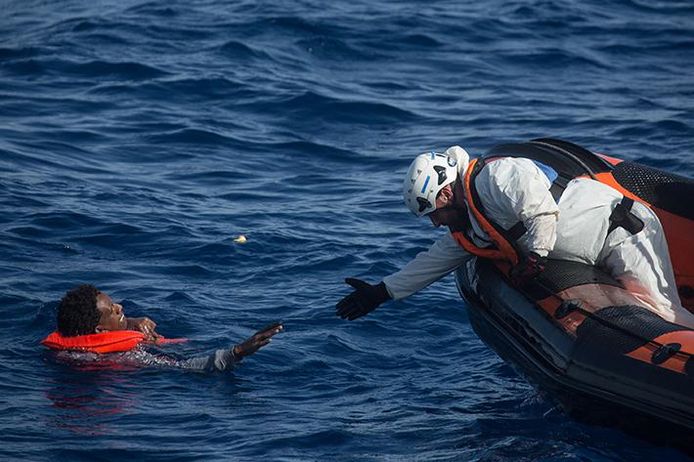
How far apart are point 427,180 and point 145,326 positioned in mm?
2589

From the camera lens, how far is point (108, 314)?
8.62m

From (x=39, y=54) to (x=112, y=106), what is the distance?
2480 mm

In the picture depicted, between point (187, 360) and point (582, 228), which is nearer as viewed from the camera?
point (582, 228)

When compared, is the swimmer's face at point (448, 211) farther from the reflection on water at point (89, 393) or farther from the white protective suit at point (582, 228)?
the reflection on water at point (89, 393)

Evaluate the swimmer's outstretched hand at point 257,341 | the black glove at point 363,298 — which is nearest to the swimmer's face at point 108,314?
the swimmer's outstretched hand at point 257,341

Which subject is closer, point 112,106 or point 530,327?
point 530,327

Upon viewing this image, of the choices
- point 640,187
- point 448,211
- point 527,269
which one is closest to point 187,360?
point 448,211

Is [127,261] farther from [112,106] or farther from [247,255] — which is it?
[112,106]

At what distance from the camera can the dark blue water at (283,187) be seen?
7645 mm

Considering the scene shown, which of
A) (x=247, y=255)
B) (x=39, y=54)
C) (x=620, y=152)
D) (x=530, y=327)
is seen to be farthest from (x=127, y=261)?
(x=39, y=54)

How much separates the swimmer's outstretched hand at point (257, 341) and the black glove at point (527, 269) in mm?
1578

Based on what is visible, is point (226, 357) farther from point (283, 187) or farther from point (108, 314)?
point (283, 187)

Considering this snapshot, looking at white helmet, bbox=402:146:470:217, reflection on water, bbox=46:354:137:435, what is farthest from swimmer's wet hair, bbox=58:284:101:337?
white helmet, bbox=402:146:470:217

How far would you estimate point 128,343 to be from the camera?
862 centimetres
